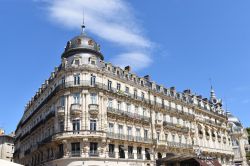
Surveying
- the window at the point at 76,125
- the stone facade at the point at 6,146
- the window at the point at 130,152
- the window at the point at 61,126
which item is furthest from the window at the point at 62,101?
the stone facade at the point at 6,146

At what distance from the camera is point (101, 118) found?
123 feet

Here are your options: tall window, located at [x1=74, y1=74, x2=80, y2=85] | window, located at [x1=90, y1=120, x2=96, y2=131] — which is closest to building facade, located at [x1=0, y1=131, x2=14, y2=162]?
tall window, located at [x1=74, y1=74, x2=80, y2=85]

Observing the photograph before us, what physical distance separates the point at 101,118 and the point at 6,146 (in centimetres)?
4665

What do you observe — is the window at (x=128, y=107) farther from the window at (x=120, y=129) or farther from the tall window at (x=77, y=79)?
the tall window at (x=77, y=79)

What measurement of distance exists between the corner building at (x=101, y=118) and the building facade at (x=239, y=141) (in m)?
24.5

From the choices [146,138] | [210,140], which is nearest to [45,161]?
[146,138]

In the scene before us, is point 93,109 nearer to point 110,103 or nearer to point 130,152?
point 110,103

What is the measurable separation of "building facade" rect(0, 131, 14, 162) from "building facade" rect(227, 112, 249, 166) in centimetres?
5430

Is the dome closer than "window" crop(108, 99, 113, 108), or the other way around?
"window" crop(108, 99, 113, 108)

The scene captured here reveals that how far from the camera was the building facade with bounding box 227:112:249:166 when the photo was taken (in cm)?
7344

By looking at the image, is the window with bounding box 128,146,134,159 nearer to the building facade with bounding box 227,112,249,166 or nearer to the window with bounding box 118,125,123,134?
the window with bounding box 118,125,123,134

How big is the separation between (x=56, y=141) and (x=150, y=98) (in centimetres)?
1673

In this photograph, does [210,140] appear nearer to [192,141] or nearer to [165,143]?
[192,141]

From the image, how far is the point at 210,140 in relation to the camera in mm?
57250
